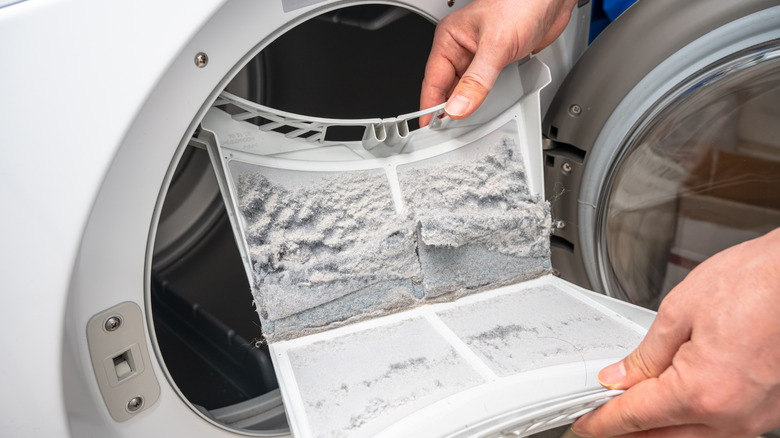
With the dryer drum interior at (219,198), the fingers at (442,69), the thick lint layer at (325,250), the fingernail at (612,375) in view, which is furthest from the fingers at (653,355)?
the dryer drum interior at (219,198)

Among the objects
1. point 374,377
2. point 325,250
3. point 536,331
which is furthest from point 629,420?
point 325,250

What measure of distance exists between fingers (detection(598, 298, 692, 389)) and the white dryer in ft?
0.09

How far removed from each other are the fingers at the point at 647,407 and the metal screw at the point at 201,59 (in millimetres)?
608

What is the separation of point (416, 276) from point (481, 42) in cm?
37

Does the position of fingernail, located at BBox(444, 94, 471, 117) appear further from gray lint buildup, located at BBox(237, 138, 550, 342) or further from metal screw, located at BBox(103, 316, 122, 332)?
metal screw, located at BBox(103, 316, 122, 332)

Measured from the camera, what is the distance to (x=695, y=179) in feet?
2.93

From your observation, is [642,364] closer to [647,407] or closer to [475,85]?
[647,407]

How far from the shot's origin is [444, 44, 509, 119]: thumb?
0.74 meters

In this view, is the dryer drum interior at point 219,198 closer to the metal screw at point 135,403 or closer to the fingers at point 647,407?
the metal screw at point 135,403

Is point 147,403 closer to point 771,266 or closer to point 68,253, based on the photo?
point 68,253

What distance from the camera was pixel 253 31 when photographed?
1.84 feet

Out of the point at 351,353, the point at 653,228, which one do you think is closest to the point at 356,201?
the point at 351,353

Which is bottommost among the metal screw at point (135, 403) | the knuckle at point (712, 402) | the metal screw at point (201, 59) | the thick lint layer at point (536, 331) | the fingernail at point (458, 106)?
the knuckle at point (712, 402)

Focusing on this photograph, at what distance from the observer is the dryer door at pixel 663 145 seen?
771 mm
